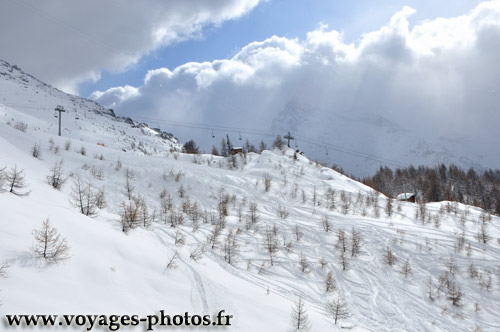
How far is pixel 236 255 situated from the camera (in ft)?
35.4

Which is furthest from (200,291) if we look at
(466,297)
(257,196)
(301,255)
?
(257,196)

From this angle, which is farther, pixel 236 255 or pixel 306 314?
pixel 236 255

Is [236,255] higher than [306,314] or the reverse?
higher

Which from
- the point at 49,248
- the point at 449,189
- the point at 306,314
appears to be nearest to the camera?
the point at 49,248

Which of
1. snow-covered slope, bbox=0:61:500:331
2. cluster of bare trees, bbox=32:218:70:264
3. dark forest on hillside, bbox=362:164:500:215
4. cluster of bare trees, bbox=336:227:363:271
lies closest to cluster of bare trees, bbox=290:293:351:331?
snow-covered slope, bbox=0:61:500:331

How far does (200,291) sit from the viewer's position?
19.2 ft

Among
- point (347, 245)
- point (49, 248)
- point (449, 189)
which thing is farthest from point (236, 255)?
point (449, 189)

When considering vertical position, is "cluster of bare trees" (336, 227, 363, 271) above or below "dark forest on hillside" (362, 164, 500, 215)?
below

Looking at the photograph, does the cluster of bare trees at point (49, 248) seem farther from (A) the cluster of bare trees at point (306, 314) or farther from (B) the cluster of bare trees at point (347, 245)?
(B) the cluster of bare trees at point (347, 245)

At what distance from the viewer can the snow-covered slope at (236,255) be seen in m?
4.61

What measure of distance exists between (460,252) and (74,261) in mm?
16957

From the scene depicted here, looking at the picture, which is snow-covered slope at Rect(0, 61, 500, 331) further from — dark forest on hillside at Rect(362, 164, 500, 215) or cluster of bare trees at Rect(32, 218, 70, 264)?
dark forest on hillside at Rect(362, 164, 500, 215)

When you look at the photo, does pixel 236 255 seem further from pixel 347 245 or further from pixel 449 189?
pixel 449 189

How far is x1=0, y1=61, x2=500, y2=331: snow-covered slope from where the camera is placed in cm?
461
